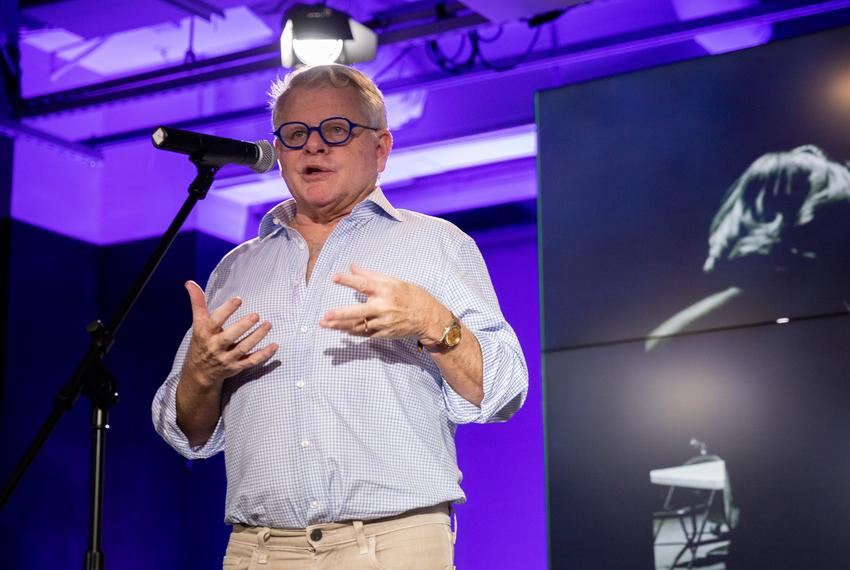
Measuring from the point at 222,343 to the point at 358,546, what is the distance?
42 cm

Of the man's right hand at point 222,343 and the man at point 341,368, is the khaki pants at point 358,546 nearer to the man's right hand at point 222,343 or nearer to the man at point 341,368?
the man at point 341,368

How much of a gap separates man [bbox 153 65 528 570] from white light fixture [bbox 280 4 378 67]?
1.87 m

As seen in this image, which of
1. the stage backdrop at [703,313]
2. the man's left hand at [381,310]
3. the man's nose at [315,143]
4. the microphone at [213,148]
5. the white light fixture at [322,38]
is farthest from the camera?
the white light fixture at [322,38]

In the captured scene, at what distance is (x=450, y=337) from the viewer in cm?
187

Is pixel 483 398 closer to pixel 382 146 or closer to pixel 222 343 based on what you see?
pixel 222 343

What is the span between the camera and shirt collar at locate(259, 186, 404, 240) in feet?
7.09

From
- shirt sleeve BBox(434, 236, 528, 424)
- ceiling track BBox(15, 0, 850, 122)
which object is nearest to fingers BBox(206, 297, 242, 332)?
shirt sleeve BBox(434, 236, 528, 424)

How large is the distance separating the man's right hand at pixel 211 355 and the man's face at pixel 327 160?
315 millimetres

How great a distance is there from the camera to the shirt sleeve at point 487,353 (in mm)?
1978

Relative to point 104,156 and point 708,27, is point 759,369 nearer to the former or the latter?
point 708,27

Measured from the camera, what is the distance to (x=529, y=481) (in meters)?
5.27

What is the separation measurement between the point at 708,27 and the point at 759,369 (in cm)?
157

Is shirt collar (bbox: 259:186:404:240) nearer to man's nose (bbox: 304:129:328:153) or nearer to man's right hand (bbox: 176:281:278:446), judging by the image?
man's nose (bbox: 304:129:328:153)

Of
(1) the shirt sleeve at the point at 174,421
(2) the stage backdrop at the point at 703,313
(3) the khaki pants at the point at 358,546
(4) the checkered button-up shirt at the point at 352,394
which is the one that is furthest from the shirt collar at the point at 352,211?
(2) the stage backdrop at the point at 703,313
